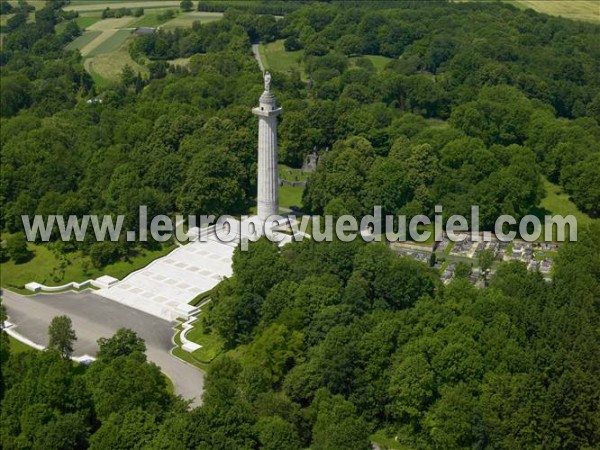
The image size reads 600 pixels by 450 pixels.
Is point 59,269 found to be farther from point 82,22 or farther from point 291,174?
point 82,22

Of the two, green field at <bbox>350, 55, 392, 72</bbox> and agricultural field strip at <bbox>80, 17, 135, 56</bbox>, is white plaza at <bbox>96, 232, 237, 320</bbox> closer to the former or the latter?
green field at <bbox>350, 55, 392, 72</bbox>

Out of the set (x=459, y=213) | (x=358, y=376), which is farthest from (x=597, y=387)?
(x=459, y=213)

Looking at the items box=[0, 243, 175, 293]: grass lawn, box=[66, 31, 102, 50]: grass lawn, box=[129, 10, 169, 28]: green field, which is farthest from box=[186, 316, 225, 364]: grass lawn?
box=[129, 10, 169, 28]: green field

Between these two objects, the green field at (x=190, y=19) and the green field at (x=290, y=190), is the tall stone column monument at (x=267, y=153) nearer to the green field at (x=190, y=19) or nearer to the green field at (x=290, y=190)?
the green field at (x=290, y=190)

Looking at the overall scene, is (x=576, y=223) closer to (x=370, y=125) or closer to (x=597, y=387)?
(x=370, y=125)

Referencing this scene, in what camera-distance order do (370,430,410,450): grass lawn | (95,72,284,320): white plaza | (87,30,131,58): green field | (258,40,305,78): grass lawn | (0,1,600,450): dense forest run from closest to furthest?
(0,1,600,450): dense forest
(370,430,410,450): grass lawn
(95,72,284,320): white plaza
(258,40,305,78): grass lawn
(87,30,131,58): green field

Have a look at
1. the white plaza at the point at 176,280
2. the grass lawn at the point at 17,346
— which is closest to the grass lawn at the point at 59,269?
the white plaza at the point at 176,280
